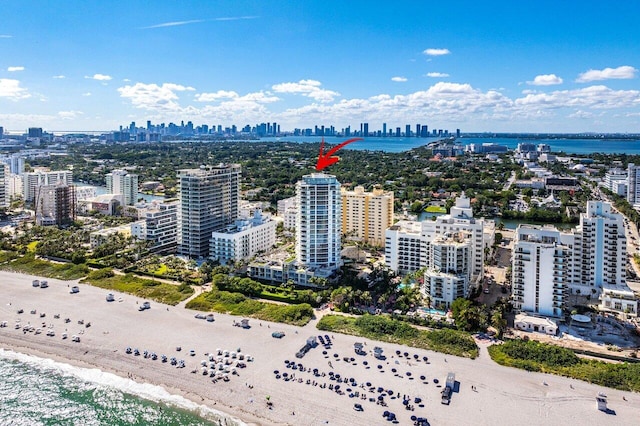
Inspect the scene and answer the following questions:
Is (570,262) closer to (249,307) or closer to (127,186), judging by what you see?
(249,307)

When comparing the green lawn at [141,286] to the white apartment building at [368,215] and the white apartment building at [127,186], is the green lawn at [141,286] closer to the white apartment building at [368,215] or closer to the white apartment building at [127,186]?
the white apartment building at [368,215]

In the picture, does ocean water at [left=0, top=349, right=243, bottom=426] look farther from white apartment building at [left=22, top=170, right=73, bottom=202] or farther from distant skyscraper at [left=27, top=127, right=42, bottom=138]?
distant skyscraper at [left=27, top=127, right=42, bottom=138]

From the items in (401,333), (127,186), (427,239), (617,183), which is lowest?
(401,333)

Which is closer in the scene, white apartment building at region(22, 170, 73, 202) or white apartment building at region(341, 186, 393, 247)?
white apartment building at region(341, 186, 393, 247)

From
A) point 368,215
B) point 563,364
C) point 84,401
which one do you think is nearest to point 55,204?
point 368,215

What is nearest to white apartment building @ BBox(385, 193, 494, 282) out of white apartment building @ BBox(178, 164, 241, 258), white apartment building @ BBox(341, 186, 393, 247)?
white apartment building @ BBox(341, 186, 393, 247)

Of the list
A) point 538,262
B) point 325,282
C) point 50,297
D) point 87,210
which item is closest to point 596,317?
point 538,262
